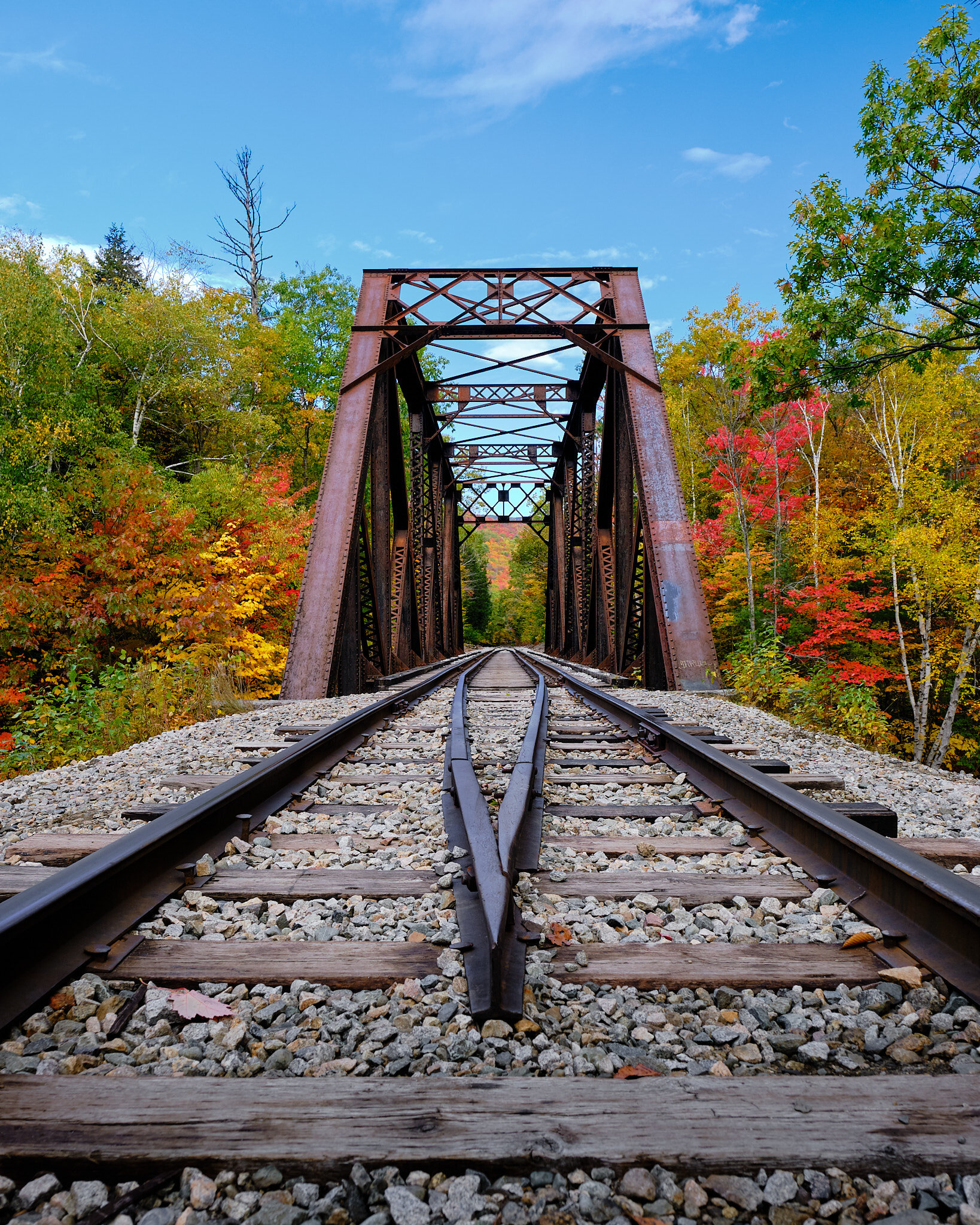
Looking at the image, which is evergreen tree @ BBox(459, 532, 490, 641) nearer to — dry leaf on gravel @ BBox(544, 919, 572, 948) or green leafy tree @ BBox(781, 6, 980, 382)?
green leafy tree @ BBox(781, 6, 980, 382)

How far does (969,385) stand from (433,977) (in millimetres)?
19775

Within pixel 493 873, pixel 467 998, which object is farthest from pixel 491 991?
pixel 493 873

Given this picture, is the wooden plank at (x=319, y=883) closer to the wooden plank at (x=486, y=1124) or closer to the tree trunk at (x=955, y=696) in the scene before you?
the wooden plank at (x=486, y=1124)

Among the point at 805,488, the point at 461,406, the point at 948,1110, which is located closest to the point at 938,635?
the point at 805,488

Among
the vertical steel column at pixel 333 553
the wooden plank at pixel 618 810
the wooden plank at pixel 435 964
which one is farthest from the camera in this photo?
the vertical steel column at pixel 333 553

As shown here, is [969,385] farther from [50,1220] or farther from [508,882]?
[50,1220]

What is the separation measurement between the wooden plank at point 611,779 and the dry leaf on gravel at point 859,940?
171cm

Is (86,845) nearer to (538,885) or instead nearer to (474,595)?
(538,885)

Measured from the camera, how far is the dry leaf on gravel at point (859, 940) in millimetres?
1715

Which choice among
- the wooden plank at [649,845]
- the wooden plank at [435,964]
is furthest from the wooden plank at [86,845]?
the wooden plank at [435,964]

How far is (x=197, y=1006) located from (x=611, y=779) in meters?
2.43

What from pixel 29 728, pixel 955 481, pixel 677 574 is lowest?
pixel 29 728

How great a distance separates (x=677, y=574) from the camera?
7504mm

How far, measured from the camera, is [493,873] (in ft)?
5.84
